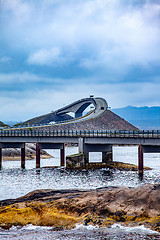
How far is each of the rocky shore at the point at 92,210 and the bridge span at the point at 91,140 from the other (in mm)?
48439

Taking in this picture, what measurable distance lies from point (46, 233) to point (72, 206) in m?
4.05

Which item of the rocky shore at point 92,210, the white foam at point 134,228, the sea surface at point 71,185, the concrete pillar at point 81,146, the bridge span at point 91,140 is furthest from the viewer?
the concrete pillar at point 81,146

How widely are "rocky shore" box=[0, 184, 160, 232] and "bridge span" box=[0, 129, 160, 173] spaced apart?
48.4m

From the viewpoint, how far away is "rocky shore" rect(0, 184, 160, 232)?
102 ft

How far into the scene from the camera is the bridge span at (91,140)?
8262cm

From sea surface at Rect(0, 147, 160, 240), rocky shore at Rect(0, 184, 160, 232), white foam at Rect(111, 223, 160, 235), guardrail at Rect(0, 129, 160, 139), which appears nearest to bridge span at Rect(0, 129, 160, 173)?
guardrail at Rect(0, 129, 160, 139)

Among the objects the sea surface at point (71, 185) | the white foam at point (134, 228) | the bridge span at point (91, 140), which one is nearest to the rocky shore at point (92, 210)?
the white foam at point (134, 228)

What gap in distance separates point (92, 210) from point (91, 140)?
195 ft

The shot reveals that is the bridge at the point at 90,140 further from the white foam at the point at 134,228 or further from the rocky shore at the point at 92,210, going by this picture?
the white foam at the point at 134,228

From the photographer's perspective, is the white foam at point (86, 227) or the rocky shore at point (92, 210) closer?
the white foam at point (86, 227)

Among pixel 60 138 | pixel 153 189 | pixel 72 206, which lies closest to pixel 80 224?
pixel 72 206

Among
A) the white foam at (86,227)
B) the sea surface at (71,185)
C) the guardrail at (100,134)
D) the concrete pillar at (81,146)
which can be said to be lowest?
the sea surface at (71,185)

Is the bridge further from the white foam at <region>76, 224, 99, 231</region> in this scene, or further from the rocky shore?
the white foam at <region>76, 224, 99, 231</region>

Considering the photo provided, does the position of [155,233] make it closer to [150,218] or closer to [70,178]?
[150,218]
